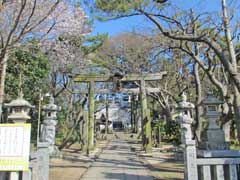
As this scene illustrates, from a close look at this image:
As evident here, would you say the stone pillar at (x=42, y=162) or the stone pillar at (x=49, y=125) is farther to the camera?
the stone pillar at (x=49, y=125)

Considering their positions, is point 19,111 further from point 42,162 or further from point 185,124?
point 185,124

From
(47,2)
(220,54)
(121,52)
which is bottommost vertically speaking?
(220,54)

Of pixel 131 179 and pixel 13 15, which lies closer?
pixel 131 179

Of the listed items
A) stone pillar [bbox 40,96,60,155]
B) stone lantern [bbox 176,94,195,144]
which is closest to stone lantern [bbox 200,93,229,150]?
stone lantern [bbox 176,94,195,144]

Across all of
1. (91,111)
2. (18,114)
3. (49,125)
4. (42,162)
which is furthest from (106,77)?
(42,162)

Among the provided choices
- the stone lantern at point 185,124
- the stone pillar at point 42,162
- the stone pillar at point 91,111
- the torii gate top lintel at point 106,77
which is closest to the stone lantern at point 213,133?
the stone lantern at point 185,124

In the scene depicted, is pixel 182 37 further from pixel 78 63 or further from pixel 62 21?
pixel 78 63

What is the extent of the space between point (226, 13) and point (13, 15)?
221 inches

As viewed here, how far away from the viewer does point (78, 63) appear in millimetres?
14539

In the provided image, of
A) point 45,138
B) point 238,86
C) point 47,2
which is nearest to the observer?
point 238,86

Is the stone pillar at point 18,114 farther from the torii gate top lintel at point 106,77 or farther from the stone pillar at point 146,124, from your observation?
the stone pillar at point 146,124

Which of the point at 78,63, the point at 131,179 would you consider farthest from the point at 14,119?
the point at 78,63

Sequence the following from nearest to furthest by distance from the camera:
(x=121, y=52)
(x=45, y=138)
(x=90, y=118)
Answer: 1. (x=45, y=138)
2. (x=90, y=118)
3. (x=121, y=52)

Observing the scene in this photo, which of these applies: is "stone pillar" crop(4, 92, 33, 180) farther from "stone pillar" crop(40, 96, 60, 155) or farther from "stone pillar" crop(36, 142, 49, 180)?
"stone pillar" crop(40, 96, 60, 155)
